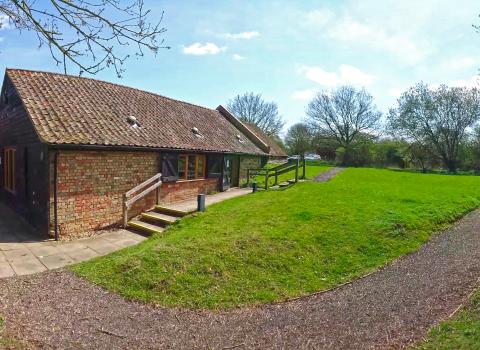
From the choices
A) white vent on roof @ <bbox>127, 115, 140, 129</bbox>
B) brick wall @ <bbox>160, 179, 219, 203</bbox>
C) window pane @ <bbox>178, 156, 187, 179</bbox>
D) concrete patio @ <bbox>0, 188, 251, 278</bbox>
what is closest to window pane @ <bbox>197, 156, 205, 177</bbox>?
brick wall @ <bbox>160, 179, 219, 203</bbox>

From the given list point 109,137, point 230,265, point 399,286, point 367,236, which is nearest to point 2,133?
point 109,137

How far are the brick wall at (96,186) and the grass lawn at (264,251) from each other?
8.15 ft

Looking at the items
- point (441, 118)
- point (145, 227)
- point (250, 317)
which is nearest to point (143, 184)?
point (145, 227)

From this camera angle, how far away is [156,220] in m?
11.6

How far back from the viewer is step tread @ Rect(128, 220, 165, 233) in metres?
10.7

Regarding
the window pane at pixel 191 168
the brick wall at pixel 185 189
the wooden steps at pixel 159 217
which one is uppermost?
the window pane at pixel 191 168

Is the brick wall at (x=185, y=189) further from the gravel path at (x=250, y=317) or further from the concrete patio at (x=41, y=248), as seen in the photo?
the gravel path at (x=250, y=317)

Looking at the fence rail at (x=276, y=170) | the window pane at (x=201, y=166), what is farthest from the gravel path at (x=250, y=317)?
the fence rail at (x=276, y=170)

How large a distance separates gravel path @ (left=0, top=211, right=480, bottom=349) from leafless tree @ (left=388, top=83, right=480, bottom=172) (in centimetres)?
4093

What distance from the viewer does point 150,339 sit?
15.5 ft

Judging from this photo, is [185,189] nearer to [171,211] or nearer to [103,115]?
[171,211]

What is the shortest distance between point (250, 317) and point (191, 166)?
10605 millimetres

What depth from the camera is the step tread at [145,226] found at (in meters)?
10.7

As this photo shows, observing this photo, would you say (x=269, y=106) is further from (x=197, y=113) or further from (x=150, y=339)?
(x=150, y=339)
